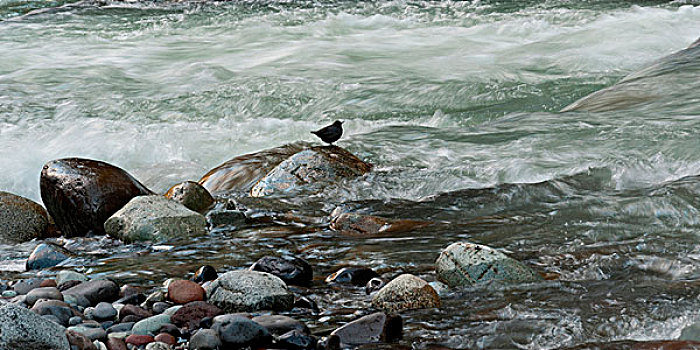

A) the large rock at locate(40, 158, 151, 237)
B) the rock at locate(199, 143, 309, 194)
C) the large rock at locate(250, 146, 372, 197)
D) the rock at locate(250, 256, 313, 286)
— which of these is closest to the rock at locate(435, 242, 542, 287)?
the rock at locate(250, 256, 313, 286)

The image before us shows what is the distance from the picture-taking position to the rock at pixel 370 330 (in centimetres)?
266

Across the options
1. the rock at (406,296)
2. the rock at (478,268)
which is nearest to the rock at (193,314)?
the rock at (406,296)

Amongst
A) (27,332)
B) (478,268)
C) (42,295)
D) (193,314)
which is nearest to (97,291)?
(42,295)

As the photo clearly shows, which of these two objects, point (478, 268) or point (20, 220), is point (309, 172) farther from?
point (478, 268)

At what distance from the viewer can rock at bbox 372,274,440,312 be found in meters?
3.03

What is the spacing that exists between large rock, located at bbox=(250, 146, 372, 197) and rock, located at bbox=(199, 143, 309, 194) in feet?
0.76

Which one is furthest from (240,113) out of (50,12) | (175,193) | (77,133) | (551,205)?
(50,12)

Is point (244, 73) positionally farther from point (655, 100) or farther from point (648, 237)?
point (648, 237)

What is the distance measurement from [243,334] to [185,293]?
0.62 metres

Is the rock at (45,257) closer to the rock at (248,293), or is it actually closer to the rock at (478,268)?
the rock at (248,293)

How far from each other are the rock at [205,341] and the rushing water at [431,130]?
42 centimetres

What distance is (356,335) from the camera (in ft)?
8.77

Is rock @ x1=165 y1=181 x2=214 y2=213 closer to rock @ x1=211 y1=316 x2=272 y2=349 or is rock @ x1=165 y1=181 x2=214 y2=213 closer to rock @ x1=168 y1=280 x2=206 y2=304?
rock @ x1=168 y1=280 x2=206 y2=304

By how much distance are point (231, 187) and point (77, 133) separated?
3.39 metres
